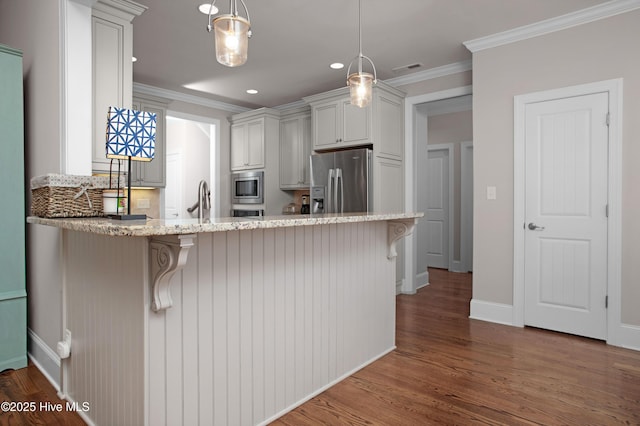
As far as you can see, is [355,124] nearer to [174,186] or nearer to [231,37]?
[231,37]

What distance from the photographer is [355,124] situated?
14.5ft

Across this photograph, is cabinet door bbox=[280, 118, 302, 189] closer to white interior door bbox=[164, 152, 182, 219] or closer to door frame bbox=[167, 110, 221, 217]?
door frame bbox=[167, 110, 221, 217]

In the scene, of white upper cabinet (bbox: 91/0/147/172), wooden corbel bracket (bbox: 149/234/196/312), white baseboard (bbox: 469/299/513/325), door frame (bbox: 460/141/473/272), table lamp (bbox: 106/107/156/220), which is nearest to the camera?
wooden corbel bracket (bbox: 149/234/196/312)

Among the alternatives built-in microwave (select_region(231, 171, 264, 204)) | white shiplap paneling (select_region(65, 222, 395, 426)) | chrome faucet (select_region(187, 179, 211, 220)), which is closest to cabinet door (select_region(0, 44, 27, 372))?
white shiplap paneling (select_region(65, 222, 395, 426))

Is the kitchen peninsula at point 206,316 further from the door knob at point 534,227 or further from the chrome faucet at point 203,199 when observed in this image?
the door knob at point 534,227

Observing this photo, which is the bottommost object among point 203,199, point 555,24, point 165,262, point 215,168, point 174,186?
point 165,262

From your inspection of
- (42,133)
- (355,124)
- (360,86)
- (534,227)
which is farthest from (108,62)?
(534,227)

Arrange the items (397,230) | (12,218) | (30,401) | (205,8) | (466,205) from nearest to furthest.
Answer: (30,401), (12,218), (397,230), (205,8), (466,205)

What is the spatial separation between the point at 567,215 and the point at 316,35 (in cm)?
268

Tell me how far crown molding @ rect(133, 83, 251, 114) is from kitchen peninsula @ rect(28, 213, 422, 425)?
3359mm

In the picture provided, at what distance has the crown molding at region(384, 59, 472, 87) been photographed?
4129mm

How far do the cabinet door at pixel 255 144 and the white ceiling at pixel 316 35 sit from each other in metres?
0.79

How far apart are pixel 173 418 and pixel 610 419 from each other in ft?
6.91

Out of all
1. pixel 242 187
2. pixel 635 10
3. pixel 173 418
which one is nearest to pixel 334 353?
pixel 173 418
